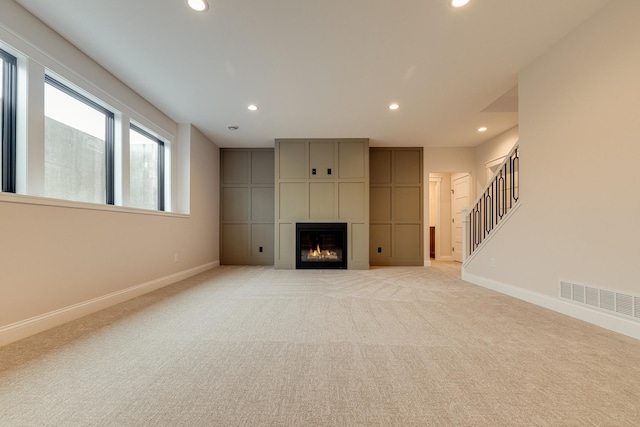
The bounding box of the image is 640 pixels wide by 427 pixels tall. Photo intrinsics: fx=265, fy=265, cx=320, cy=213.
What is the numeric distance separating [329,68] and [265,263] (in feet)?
14.2

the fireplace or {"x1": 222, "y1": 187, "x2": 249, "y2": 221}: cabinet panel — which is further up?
{"x1": 222, "y1": 187, "x2": 249, "y2": 221}: cabinet panel

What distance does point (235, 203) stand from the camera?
20.0 ft

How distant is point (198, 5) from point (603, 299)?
4.08 m

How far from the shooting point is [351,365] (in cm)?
159

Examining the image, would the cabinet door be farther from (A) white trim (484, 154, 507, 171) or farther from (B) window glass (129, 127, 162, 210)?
(A) white trim (484, 154, 507, 171)

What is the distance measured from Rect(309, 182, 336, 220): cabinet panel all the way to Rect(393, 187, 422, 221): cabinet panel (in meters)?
1.58

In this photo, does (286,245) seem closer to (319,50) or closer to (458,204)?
(319,50)

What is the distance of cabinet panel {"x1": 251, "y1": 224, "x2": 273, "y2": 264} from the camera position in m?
6.04

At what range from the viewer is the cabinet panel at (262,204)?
19.9 ft

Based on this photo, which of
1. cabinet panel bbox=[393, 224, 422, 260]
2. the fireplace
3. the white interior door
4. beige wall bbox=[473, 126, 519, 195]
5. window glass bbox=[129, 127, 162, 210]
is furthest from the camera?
the white interior door

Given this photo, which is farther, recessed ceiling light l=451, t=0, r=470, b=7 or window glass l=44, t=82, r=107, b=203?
window glass l=44, t=82, r=107, b=203

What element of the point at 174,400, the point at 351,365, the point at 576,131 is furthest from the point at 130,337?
the point at 576,131

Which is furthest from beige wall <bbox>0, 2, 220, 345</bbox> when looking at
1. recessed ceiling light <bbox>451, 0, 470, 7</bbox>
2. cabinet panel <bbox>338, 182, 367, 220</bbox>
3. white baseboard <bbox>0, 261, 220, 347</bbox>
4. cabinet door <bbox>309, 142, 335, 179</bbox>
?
recessed ceiling light <bbox>451, 0, 470, 7</bbox>

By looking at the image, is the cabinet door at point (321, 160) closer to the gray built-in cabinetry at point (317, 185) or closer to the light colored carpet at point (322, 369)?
the gray built-in cabinetry at point (317, 185)
